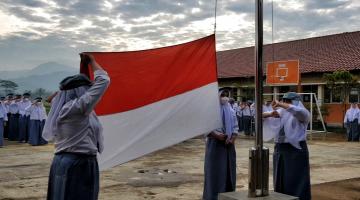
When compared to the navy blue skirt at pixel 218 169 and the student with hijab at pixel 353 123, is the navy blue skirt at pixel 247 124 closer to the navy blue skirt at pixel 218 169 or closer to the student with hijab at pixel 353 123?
the student with hijab at pixel 353 123

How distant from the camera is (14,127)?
18.5 m

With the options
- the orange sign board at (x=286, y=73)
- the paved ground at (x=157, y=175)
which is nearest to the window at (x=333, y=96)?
the orange sign board at (x=286, y=73)

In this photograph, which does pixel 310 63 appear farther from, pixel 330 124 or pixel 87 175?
pixel 87 175

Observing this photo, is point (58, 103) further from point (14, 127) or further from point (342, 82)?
point (342, 82)

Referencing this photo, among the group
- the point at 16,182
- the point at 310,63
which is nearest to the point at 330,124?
the point at 310,63

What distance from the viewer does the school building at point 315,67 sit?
25.5 m

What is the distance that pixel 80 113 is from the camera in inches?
145

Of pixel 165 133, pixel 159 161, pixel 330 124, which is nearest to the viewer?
pixel 165 133

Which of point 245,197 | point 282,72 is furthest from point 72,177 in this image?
point 282,72

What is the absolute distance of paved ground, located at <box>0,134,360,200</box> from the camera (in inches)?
310

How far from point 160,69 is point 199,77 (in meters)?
0.41

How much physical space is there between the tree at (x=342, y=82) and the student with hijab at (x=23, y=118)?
14271 mm

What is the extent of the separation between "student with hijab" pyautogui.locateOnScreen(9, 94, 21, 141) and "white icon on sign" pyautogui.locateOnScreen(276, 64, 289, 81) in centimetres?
1214

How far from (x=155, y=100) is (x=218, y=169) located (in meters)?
2.54
